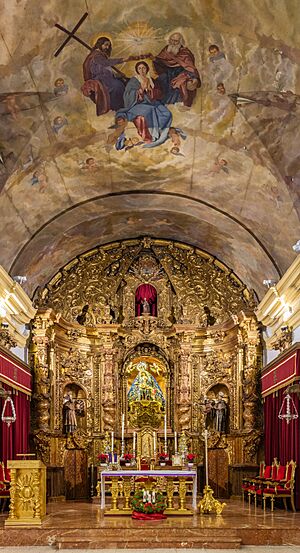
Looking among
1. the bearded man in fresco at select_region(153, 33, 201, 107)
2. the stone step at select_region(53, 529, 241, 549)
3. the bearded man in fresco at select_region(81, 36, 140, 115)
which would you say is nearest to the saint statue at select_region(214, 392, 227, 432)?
the stone step at select_region(53, 529, 241, 549)

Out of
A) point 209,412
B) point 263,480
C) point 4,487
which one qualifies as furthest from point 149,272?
point 4,487

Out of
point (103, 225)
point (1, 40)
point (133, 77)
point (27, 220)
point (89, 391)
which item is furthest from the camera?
point (89, 391)

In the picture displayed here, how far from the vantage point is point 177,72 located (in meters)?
15.6

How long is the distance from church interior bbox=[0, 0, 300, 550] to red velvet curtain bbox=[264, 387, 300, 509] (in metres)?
0.07

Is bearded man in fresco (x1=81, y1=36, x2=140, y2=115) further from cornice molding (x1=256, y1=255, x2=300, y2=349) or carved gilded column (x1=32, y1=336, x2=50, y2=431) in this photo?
carved gilded column (x1=32, y1=336, x2=50, y2=431)

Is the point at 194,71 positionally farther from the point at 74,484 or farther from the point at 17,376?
the point at 74,484

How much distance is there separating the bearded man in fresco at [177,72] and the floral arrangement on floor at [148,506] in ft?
25.9

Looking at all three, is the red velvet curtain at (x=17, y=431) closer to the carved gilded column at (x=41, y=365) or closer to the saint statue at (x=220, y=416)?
the carved gilded column at (x=41, y=365)

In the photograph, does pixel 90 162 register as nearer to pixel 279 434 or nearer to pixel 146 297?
pixel 146 297

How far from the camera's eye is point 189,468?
1816cm

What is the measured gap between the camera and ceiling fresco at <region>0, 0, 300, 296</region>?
13906 millimetres

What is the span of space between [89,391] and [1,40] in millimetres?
13094

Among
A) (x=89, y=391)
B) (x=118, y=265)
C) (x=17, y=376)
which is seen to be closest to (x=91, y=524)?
(x=17, y=376)

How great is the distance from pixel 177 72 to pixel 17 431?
1014 cm
